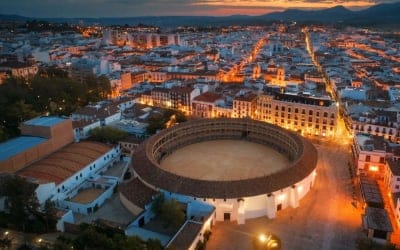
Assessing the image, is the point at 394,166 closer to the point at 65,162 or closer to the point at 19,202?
the point at 65,162

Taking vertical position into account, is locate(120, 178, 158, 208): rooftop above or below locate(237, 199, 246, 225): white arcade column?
above

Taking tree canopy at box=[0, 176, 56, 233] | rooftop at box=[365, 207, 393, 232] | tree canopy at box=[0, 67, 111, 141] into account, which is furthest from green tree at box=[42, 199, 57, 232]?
rooftop at box=[365, 207, 393, 232]

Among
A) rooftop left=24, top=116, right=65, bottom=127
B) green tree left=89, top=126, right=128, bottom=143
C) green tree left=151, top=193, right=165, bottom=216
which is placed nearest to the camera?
green tree left=151, top=193, right=165, bottom=216

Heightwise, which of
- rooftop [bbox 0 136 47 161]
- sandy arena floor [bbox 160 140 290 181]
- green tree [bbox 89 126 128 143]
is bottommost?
sandy arena floor [bbox 160 140 290 181]

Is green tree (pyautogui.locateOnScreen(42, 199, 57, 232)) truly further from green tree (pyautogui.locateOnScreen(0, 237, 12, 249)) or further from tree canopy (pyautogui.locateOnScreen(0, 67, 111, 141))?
tree canopy (pyautogui.locateOnScreen(0, 67, 111, 141))

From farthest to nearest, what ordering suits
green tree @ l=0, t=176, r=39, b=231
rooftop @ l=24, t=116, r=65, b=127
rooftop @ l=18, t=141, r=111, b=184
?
rooftop @ l=24, t=116, r=65, b=127 < rooftop @ l=18, t=141, r=111, b=184 < green tree @ l=0, t=176, r=39, b=231

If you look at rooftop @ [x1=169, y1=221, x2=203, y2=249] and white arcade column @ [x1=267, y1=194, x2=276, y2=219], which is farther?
white arcade column @ [x1=267, y1=194, x2=276, y2=219]
